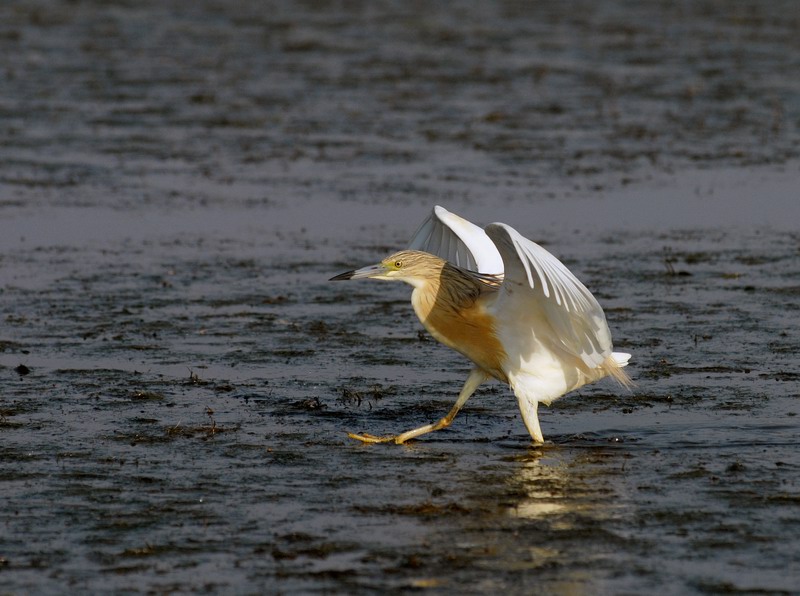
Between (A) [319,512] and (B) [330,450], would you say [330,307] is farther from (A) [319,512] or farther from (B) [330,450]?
(A) [319,512]

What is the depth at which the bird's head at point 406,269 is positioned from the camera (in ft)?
24.2

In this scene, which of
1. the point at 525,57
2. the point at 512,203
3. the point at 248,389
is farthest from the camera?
the point at 525,57

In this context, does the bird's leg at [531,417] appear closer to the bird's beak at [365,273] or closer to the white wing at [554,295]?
the white wing at [554,295]

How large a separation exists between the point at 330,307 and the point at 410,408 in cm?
238

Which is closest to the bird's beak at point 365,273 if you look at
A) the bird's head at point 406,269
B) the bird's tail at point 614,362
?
the bird's head at point 406,269

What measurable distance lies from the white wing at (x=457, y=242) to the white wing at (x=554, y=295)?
2.96ft

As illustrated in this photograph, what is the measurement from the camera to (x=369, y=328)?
9906 millimetres

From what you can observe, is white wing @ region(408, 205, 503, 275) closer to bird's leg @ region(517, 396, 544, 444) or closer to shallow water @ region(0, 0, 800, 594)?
shallow water @ region(0, 0, 800, 594)

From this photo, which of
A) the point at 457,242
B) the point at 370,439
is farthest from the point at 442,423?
the point at 457,242

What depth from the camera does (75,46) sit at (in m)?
24.2

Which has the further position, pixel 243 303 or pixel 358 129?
pixel 358 129

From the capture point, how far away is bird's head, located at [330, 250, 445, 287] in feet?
24.2

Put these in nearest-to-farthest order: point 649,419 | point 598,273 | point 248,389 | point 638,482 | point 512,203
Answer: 1. point 638,482
2. point 649,419
3. point 248,389
4. point 598,273
5. point 512,203

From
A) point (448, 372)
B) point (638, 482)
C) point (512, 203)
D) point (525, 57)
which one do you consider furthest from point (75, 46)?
point (638, 482)
